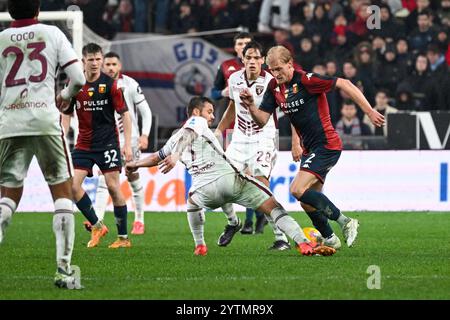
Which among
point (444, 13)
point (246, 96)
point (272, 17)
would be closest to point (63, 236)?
point (246, 96)

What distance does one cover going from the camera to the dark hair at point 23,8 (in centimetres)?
856

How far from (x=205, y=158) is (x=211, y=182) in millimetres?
259

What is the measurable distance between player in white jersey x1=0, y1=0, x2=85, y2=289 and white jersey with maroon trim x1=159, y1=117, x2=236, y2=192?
2.70m

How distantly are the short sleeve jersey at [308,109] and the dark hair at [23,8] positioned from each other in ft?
11.2

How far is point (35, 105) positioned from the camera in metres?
8.52

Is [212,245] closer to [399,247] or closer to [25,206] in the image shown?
[399,247]

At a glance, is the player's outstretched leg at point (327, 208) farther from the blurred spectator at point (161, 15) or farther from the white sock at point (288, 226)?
the blurred spectator at point (161, 15)

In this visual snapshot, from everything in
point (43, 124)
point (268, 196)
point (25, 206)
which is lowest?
point (25, 206)

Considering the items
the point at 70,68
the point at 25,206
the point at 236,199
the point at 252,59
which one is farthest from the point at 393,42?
the point at 70,68

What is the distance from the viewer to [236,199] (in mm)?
11258

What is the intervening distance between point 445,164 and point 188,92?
6.56 meters

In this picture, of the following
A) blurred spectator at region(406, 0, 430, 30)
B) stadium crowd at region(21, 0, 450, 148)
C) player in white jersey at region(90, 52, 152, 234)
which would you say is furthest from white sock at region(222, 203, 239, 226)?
blurred spectator at region(406, 0, 430, 30)
